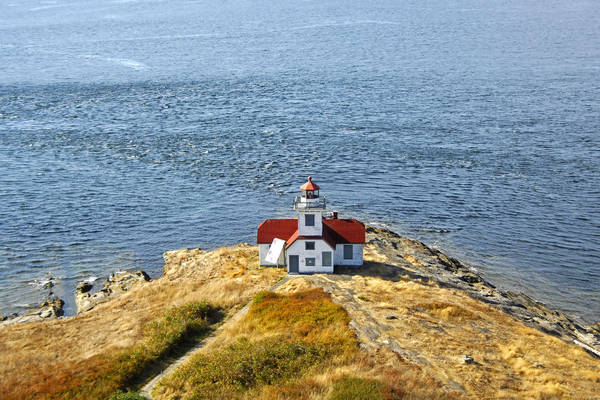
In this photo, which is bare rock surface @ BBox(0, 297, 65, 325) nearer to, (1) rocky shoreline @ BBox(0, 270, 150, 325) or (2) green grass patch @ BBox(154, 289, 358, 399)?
(1) rocky shoreline @ BBox(0, 270, 150, 325)

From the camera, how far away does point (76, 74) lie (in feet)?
479

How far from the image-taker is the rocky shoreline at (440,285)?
46938mm

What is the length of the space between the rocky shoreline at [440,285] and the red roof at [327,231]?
4.90m

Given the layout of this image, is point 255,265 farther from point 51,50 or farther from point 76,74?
point 51,50

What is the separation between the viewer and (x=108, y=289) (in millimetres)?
54875

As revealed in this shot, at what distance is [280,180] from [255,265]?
29599mm

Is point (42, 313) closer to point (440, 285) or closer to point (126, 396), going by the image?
point (126, 396)

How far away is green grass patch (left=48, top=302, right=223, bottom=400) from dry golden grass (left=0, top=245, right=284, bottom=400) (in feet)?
0.95

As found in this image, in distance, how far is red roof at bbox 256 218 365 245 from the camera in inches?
2060

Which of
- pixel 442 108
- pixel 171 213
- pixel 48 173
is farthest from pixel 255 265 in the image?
pixel 442 108

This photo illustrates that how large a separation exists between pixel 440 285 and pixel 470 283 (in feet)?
16.7

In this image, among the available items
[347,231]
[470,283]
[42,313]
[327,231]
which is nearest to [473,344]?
[470,283]

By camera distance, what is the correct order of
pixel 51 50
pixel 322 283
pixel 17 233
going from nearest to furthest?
1. pixel 322 283
2. pixel 17 233
3. pixel 51 50

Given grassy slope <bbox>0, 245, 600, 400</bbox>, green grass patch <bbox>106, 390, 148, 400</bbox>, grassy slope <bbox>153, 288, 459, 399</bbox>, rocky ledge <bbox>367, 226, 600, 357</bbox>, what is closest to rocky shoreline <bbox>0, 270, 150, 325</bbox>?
grassy slope <bbox>0, 245, 600, 400</bbox>
